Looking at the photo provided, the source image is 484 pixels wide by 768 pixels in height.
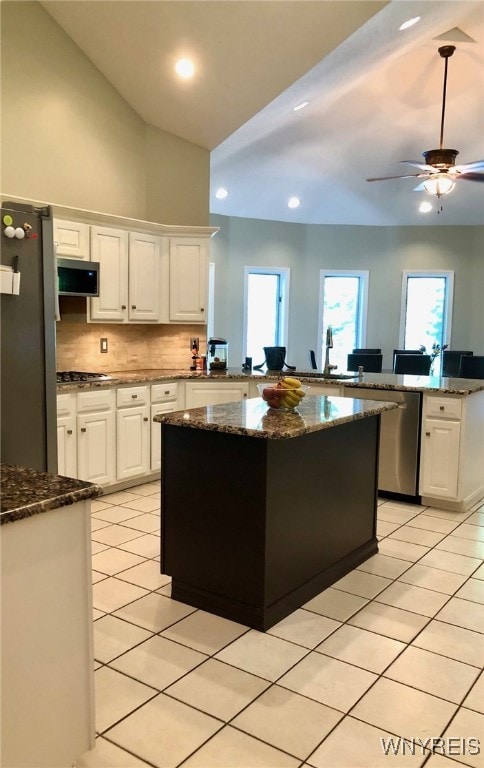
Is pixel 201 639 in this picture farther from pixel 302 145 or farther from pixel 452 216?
pixel 452 216

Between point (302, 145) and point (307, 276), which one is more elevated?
point (302, 145)

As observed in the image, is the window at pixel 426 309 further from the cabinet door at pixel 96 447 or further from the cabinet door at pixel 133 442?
the cabinet door at pixel 96 447

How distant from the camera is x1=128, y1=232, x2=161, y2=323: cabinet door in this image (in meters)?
5.12

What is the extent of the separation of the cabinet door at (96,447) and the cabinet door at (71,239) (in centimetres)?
124

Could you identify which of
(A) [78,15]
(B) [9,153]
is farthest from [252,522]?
(A) [78,15]

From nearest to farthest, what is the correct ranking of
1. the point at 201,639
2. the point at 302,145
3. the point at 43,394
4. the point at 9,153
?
the point at 201,639 < the point at 43,394 < the point at 9,153 < the point at 302,145

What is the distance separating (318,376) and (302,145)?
3305 mm

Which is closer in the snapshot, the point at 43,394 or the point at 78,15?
the point at 43,394

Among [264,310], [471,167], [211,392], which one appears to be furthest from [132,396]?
[264,310]

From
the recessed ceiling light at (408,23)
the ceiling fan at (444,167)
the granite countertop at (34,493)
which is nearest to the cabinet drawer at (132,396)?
the granite countertop at (34,493)

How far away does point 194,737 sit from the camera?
1998 millimetres

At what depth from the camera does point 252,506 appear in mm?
2689

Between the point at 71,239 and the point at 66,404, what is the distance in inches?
51.6

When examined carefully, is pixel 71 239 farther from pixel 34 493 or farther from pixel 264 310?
pixel 264 310
